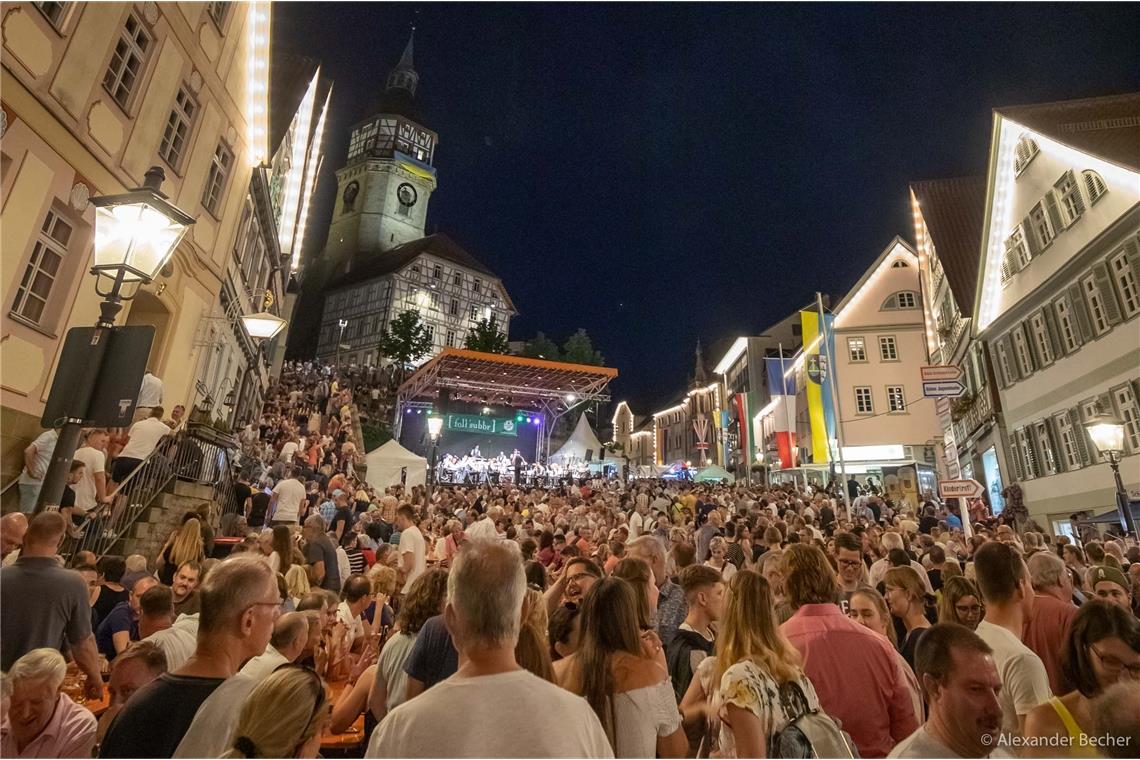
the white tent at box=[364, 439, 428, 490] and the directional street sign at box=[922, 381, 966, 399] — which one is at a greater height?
the directional street sign at box=[922, 381, 966, 399]

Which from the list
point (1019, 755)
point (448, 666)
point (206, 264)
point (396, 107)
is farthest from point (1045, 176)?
point (396, 107)

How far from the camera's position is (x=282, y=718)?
2035mm

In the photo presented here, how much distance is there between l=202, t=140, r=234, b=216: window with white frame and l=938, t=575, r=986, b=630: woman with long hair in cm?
1559

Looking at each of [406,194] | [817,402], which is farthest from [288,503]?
[406,194]

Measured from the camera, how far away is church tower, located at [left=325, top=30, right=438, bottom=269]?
72062 millimetres

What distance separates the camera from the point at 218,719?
7.68 feet

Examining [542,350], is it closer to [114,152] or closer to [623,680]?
[114,152]

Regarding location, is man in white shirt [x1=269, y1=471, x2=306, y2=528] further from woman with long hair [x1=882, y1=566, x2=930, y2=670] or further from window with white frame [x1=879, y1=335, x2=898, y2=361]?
window with white frame [x1=879, y1=335, x2=898, y2=361]

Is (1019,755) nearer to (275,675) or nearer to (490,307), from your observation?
(275,675)

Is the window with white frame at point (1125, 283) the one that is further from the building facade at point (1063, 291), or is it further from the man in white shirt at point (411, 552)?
the man in white shirt at point (411, 552)

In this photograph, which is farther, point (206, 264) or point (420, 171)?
point (420, 171)

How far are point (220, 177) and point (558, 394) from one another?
27.6m

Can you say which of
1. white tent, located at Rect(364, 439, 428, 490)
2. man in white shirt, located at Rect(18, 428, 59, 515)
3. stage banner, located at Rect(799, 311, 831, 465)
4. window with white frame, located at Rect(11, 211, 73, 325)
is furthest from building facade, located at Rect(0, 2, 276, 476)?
stage banner, located at Rect(799, 311, 831, 465)

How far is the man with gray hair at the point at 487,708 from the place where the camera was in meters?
1.76
